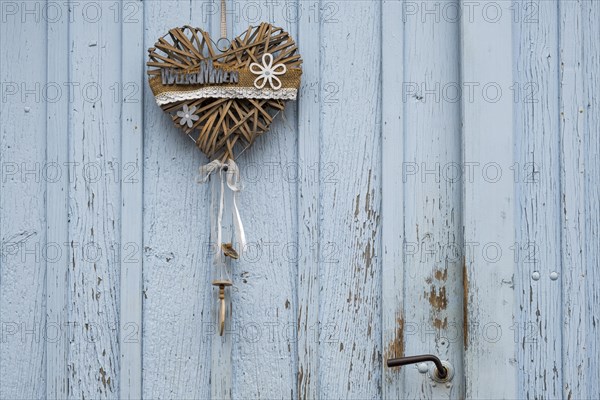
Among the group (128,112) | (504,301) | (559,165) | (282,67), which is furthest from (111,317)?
(559,165)

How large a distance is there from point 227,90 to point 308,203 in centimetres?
26

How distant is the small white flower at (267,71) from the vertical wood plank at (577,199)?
0.53m

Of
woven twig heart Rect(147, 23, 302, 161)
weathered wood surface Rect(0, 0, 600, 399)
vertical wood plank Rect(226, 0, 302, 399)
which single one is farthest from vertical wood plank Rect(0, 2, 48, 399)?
vertical wood plank Rect(226, 0, 302, 399)

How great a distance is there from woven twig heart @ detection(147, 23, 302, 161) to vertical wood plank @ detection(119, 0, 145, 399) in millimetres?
77

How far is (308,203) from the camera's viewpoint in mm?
1505

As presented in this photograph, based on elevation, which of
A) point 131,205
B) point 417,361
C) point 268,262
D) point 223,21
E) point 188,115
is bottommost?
point 417,361

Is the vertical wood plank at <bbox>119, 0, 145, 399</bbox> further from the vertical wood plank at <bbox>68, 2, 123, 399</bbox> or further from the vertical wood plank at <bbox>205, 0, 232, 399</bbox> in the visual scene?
the vertical wood plank at <bbox>205, 0, 232, 399</bbox>

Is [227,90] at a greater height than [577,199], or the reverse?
[227,90]

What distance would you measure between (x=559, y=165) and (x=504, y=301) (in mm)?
276

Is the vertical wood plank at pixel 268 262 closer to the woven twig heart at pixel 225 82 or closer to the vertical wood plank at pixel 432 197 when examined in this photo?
the woven twig heart at pixel 225 82

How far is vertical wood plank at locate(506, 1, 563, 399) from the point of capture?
1469mm

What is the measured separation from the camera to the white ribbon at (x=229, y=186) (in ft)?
4.81

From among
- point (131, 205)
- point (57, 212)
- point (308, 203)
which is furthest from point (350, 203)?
point (57, 212)

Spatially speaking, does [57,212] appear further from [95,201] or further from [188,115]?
[188,115]
